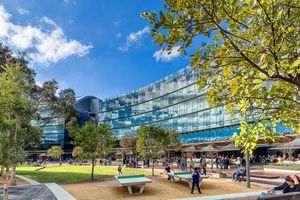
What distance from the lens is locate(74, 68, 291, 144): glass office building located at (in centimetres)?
5628

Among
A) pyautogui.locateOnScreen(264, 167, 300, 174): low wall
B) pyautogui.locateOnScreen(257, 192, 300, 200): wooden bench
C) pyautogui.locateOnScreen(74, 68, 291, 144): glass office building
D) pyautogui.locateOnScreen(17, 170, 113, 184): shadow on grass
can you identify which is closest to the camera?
pyautogui.locateOnScreen(257, 192, 300, 200): wooden bench

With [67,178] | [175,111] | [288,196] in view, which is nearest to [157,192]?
[288,196]

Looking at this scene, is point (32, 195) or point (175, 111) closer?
point (32, 195)

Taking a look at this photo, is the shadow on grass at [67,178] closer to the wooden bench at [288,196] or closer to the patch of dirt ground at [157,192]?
the patch of dirt ground at [157,192]

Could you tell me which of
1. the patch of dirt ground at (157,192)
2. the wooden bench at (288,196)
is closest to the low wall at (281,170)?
the patch of dirt ground at (157,192)

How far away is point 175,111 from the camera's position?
71.6 meters

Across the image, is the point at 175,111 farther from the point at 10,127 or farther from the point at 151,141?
→ the point at 10,127

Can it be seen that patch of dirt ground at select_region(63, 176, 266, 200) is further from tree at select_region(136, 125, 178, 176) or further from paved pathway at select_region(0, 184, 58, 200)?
tree at select_region(136, 125, 178, 176)

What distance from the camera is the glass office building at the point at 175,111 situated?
2216 inches

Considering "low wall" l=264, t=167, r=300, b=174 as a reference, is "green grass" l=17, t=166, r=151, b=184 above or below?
below

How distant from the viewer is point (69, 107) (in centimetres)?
3441

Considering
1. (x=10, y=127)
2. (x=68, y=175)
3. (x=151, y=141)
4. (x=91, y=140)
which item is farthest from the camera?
(x=151, y=141)

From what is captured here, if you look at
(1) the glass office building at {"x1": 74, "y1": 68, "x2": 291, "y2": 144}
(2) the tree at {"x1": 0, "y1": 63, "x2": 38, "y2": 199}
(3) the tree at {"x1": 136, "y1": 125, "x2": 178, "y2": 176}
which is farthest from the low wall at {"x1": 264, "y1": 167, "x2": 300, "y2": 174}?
(2) the tree at {"x1": 0, "y1": 63, "x2": 38, "y2": 199}

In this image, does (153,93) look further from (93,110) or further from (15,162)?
(15,162)
